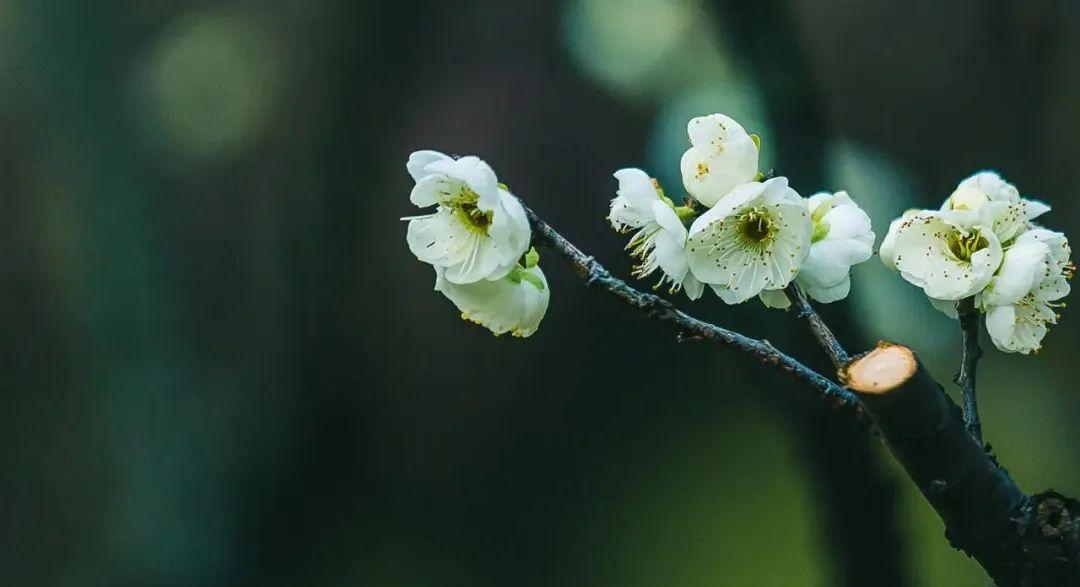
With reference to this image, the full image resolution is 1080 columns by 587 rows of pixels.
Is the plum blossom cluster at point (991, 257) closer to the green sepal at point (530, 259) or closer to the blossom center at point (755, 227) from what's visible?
the blossom center at point (755, 227)

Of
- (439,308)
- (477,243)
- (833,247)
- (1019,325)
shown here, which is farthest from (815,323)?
(439,308)

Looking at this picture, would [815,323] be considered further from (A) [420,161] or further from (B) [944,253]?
(A) [420,161]

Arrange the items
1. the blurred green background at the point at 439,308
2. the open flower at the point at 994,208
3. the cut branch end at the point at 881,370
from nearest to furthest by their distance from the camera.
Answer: the cut branch end at the point at 881,370
the open flower at the point at 994,208
the blurred green background at the point at 439,308

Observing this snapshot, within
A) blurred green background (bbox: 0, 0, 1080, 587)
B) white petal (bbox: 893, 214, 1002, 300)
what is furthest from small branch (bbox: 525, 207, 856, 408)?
blurred green background (bbox: 0, 0, 1080, 587)

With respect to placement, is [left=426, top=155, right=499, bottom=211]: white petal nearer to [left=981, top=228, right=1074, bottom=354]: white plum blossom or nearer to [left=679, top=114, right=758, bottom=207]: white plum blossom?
[left=679, top=114, right=758, bottom=207]: white plum blossom

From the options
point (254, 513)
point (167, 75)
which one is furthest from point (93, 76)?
point (254, 513)

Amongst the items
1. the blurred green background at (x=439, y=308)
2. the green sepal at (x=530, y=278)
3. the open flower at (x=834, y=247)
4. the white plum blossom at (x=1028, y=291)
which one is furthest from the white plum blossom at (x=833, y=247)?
the blurred green background at (x=439, y=308)

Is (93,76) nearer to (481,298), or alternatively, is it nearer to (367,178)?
(367,178)
